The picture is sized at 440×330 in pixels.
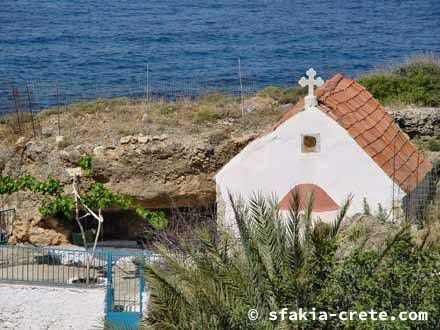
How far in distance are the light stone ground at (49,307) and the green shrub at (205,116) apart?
9162 millimetres

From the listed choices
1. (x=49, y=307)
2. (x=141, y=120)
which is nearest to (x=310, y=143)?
(x=49, y=307)

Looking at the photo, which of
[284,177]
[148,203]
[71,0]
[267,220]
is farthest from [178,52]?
[267,220]

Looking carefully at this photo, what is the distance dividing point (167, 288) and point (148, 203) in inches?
560

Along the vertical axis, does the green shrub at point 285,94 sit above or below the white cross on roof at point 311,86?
above

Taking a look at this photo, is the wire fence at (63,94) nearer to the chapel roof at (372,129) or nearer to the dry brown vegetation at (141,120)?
the dry brown vegetation at (141,120)

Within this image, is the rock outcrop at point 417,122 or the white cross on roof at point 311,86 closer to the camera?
the white cross on roof at point 311,86

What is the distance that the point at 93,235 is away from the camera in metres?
27.4

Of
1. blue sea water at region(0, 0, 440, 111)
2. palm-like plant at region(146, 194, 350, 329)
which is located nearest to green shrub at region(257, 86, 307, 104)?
blue sea water at region(0, 0, 440, 111)

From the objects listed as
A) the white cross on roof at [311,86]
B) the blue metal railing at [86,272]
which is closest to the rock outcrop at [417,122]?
the white cross on roof at [311,86]

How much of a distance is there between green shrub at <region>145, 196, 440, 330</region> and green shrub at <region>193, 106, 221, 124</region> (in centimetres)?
1536

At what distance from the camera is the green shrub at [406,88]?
3089 cm

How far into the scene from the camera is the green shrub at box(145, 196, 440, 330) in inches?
513

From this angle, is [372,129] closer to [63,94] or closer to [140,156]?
[140,156]

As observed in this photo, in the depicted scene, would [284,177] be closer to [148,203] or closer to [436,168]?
[436,168]
